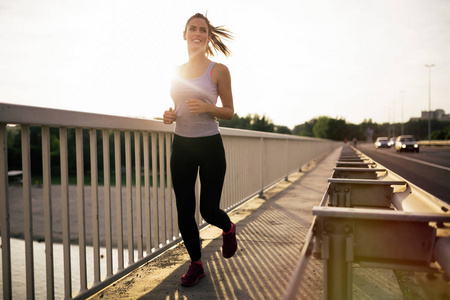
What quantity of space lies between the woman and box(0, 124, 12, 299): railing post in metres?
1.09

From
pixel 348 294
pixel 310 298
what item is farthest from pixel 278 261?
pixel 348 294

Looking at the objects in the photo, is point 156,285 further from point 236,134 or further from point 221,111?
point 236,134

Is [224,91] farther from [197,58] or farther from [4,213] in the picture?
[4,213]

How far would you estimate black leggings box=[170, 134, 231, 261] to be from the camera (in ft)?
8.37

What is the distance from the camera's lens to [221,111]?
2518 mm

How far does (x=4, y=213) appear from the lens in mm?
1731

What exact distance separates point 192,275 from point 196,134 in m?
1.06

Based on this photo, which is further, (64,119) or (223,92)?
(223,92)

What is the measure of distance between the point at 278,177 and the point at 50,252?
24.1 feet

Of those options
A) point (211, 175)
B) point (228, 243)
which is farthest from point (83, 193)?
point (228, 243)

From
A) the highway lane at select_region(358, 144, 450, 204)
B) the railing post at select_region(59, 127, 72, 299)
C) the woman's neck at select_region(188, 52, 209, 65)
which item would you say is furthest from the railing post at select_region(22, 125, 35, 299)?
the highway lane at select_region(358, 144, 450, 204)

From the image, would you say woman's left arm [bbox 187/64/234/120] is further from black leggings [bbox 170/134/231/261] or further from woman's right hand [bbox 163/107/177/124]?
woman's right hand [bbox 163/107/177/124]

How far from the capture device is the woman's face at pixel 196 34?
2650 millimetres

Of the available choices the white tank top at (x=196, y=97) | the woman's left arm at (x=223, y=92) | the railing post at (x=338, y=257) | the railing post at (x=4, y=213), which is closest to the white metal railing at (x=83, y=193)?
the railing post at (x=4, y=213)
